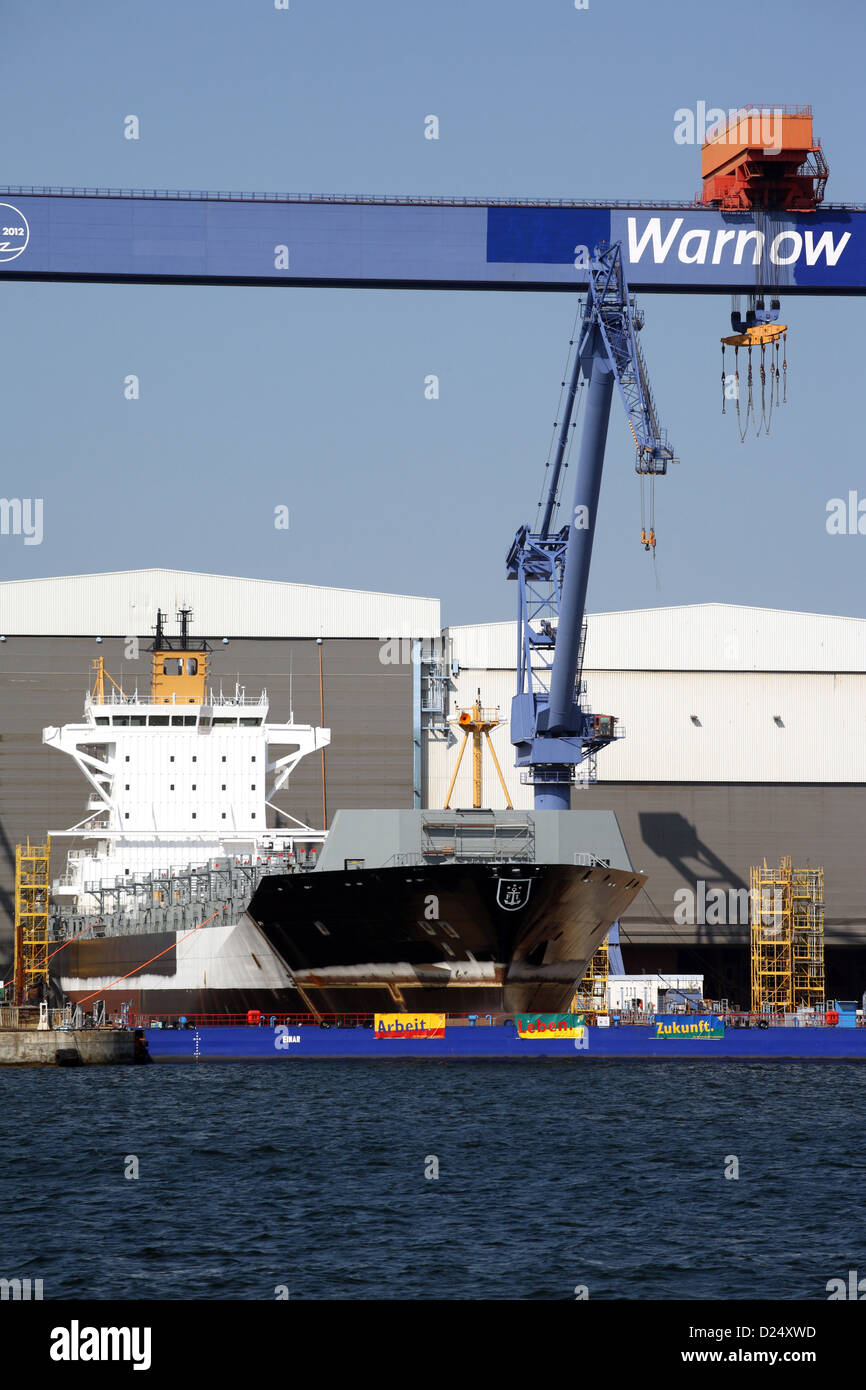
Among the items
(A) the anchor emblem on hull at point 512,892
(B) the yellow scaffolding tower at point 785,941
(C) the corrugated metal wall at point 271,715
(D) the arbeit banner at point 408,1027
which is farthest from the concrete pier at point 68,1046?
(B) the yellow scaffolding tower at point 785,941

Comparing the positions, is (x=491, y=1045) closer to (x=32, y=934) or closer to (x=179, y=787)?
(x=179, y=787)

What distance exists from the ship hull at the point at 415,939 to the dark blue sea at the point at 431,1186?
2.60 m

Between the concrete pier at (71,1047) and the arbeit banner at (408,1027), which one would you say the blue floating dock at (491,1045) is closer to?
the arbeit banner at (408,1027)

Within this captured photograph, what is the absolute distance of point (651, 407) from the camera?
39719 mm

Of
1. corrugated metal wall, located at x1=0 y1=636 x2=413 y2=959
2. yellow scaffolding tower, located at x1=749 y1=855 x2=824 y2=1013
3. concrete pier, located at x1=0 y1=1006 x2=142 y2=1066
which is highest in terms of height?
corrugated metal wall, located at x1=0 y1=636 x2=413 y2=959

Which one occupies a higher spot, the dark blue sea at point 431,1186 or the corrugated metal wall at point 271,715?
the corrugated metal wall at point 271,715

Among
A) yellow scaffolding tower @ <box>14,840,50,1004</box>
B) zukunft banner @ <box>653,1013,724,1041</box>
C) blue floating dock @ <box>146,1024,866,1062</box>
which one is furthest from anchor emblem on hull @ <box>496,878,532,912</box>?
yellow scaffolding tower @ <box>14,840,50,1004</box>

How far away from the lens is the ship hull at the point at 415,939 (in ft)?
120

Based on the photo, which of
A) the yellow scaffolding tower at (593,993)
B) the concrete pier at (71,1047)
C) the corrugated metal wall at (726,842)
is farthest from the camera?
the corrugated metal wall at (726,842)

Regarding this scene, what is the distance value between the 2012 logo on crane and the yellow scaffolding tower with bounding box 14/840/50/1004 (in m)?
17.0

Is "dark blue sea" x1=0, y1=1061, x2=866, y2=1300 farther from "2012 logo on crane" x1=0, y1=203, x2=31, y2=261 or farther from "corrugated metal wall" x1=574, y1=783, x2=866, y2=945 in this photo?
"corrugated metal wall" x1=574, y1=783, x2=866, y2=945

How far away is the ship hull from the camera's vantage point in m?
36.6

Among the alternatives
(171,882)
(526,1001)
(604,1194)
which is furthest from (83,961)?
(604,1194)

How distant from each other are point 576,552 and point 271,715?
16582 mm
